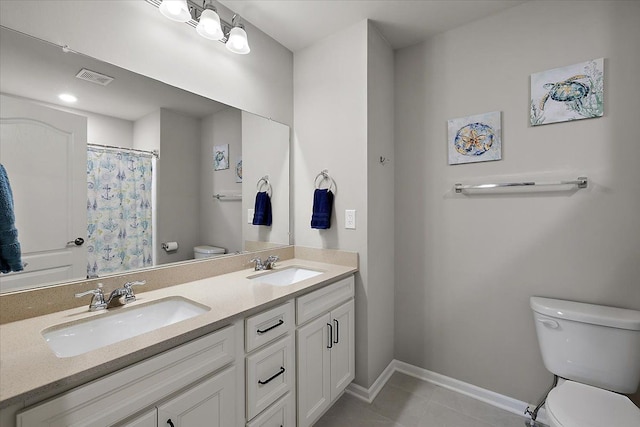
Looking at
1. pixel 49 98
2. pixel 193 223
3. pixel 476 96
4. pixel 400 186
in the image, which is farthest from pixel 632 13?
pixel 49 98

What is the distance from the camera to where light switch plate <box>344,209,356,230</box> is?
194 centimetres

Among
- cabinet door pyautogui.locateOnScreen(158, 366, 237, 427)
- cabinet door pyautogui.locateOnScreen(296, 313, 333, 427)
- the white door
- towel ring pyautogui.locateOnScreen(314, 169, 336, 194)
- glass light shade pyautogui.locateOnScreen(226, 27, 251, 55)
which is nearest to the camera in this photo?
cabinet door pyautogui.locateOnScreen(158, 366, 237, 427)

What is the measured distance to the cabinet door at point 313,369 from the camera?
1.44m

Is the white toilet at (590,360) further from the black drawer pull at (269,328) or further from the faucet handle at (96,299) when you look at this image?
the faucet handle at (96,299)

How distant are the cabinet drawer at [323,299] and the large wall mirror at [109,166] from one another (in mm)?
660

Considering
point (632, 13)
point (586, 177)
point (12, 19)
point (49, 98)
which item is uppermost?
point (632, 13)

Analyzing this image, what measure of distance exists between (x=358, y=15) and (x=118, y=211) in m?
1.83

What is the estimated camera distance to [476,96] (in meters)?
1.92

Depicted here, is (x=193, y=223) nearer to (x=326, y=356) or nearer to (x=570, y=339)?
(x=326, y=356)

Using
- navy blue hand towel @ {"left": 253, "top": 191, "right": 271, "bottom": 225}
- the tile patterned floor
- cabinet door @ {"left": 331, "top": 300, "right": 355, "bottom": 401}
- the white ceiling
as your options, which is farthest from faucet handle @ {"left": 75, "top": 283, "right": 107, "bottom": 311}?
the white ceiling

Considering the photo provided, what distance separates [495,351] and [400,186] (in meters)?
1.29

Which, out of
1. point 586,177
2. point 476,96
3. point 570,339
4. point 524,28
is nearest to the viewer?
point 570,339

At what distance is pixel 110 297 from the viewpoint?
118cm

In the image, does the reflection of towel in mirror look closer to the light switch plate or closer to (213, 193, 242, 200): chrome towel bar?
(213, 193, 242, 200): chrome towel bar
